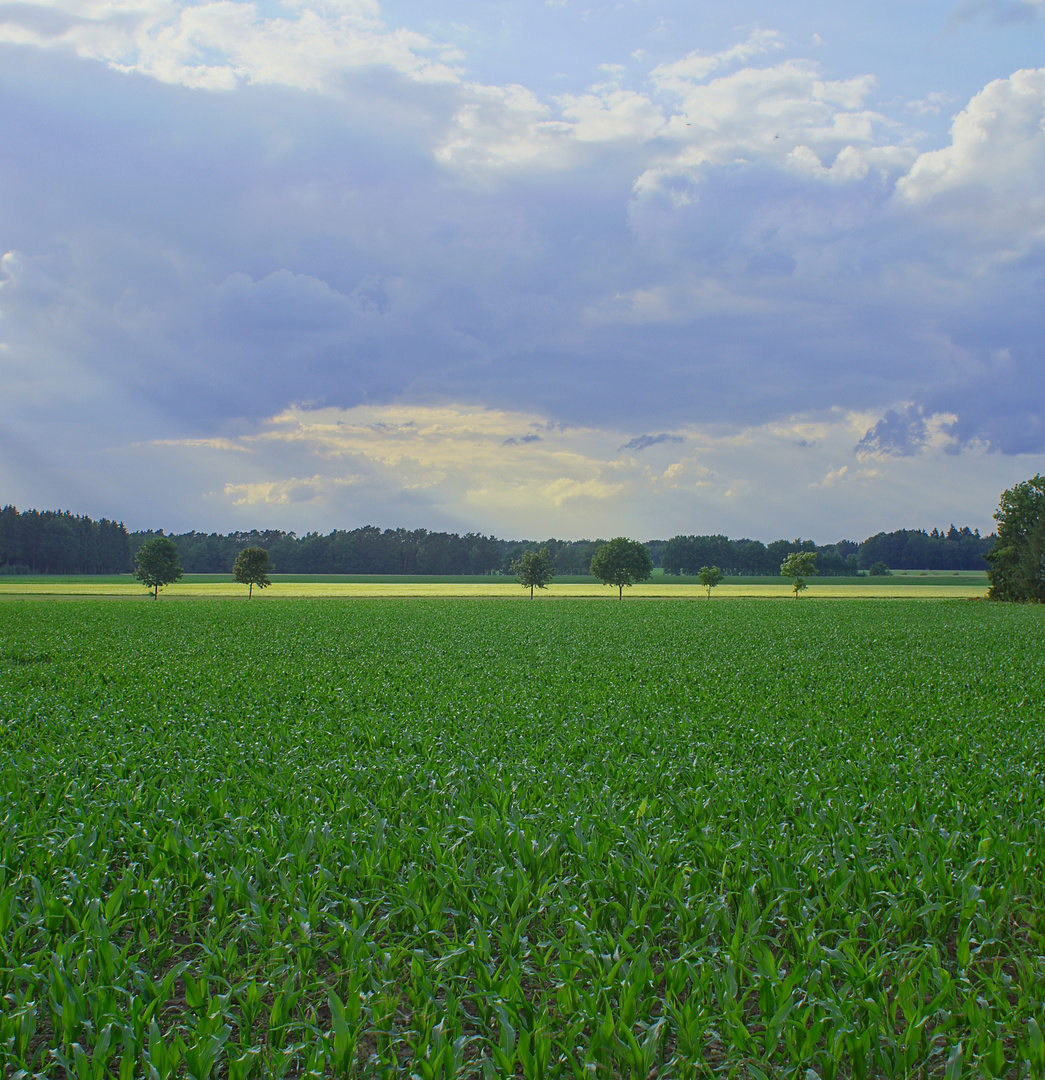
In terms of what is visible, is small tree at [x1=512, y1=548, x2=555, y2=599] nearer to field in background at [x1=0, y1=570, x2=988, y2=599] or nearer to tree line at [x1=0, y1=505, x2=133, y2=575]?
field in background at [x1=0, y1=570, x2=988, y2=599]

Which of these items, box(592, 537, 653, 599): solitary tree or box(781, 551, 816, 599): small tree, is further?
box(781, 551, 816, 599): small tree

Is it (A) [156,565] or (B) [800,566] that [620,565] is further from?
(A) [156,565]

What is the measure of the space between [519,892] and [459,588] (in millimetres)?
100661

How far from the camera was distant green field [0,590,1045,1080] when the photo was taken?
13.4 ft

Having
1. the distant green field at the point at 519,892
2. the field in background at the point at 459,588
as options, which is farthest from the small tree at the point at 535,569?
the distant green field at the point at 519,892

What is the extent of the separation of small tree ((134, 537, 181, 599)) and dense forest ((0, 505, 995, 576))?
64.7 meters

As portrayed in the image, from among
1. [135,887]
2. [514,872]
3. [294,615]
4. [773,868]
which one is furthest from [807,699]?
[294,615]

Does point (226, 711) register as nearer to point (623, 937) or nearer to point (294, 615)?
point (623, 937)

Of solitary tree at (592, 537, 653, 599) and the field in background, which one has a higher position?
solitary tree at (592, 537, 653, 599)

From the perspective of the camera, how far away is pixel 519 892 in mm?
5570

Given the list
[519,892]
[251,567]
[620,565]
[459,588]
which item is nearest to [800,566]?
[620,565]

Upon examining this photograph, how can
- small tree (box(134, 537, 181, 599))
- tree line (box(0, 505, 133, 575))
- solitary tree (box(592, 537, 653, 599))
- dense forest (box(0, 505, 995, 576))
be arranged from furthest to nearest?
dense forest (box(0, 505, 995, 576)) < tree line (box(0, 505, 133, 575)) < solitary tree (box(592, 537, 653, 599)) < small tree (box(134, 537, 181, 599))

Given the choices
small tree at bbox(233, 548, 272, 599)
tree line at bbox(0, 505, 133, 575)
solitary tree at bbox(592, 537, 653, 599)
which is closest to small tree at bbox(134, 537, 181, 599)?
small tree at bbox(233, 548, 272, 599)

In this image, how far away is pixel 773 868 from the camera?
6000mm
